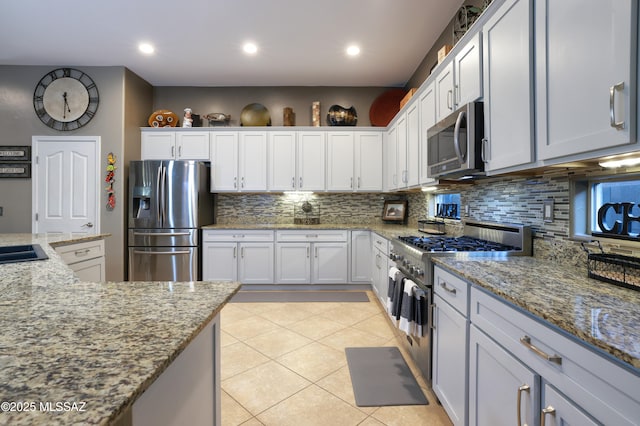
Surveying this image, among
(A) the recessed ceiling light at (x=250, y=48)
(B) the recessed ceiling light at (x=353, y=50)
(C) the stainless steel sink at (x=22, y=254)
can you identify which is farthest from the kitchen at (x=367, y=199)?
(C) the stainless steel sink at (x=22, y=254)

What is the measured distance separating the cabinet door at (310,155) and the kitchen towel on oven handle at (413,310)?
2501 millimetres

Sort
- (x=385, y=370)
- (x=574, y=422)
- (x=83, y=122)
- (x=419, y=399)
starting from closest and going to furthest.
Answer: (x=574, y=422) < (x=419, y=399) < (x=385, y=370) < (x=83, y=122)

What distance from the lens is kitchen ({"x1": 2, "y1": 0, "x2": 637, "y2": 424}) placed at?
1.63 m

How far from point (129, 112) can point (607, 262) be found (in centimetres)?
A: 473

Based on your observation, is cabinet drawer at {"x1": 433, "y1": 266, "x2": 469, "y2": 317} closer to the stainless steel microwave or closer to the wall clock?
the stainless steel microwave

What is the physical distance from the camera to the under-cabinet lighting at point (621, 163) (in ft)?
3.86

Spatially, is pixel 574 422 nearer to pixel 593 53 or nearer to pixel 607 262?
pixel 607 262

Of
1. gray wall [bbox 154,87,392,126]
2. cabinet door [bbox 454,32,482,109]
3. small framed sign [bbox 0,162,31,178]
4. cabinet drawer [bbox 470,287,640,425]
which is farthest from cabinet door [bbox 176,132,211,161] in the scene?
cabinet drawer [bbox 470,287,640,425]

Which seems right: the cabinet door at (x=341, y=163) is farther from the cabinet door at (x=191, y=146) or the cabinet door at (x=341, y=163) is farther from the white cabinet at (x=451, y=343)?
the white cabinet at (x=451, y=343)

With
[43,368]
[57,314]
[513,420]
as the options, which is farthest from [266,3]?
[513,420]

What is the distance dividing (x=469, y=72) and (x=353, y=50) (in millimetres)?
1845

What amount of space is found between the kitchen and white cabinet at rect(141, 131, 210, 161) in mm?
167

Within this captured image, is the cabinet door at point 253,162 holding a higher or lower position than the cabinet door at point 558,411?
higher

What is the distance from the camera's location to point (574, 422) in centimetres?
80
